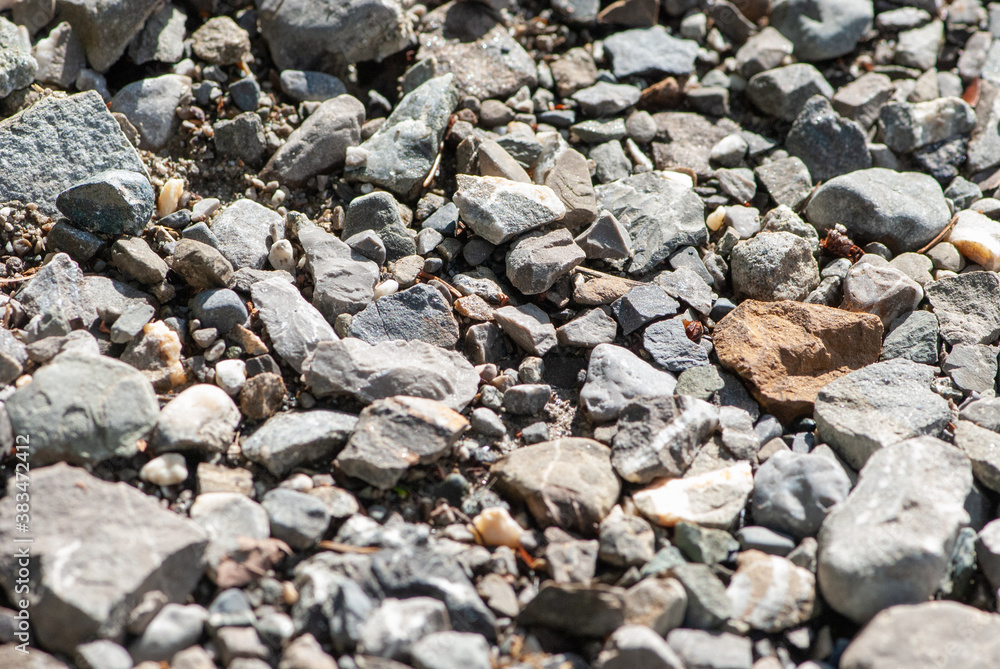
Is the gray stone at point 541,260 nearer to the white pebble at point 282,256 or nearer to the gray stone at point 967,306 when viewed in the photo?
the white pebble at point 282,256

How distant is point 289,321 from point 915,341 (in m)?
2.34

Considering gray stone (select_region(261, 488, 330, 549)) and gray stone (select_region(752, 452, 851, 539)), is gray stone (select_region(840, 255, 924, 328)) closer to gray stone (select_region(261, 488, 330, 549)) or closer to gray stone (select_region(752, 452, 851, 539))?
gray stone (select_region(752, 452, 851, 539))

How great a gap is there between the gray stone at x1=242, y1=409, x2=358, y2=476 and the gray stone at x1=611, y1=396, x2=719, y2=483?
88 centimetres

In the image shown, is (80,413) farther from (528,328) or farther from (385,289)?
(528,328)

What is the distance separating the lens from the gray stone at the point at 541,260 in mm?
2770

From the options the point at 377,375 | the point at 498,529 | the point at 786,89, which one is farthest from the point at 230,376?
the point at 786,89

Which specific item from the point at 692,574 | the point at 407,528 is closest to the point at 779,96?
the point at 692,574

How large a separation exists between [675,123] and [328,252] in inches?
72.8

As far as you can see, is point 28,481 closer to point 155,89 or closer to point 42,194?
point 42,194

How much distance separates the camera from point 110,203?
104 inches

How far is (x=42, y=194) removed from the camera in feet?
9.11

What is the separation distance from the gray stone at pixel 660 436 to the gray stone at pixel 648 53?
1987 mm

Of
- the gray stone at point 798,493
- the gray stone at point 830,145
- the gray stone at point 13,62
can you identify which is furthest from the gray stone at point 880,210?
the gray stone at point 13,62

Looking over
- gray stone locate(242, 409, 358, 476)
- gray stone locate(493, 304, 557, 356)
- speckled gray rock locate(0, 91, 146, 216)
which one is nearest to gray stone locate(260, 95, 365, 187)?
speckled gray rock locate(0, 91, 146, 216)
